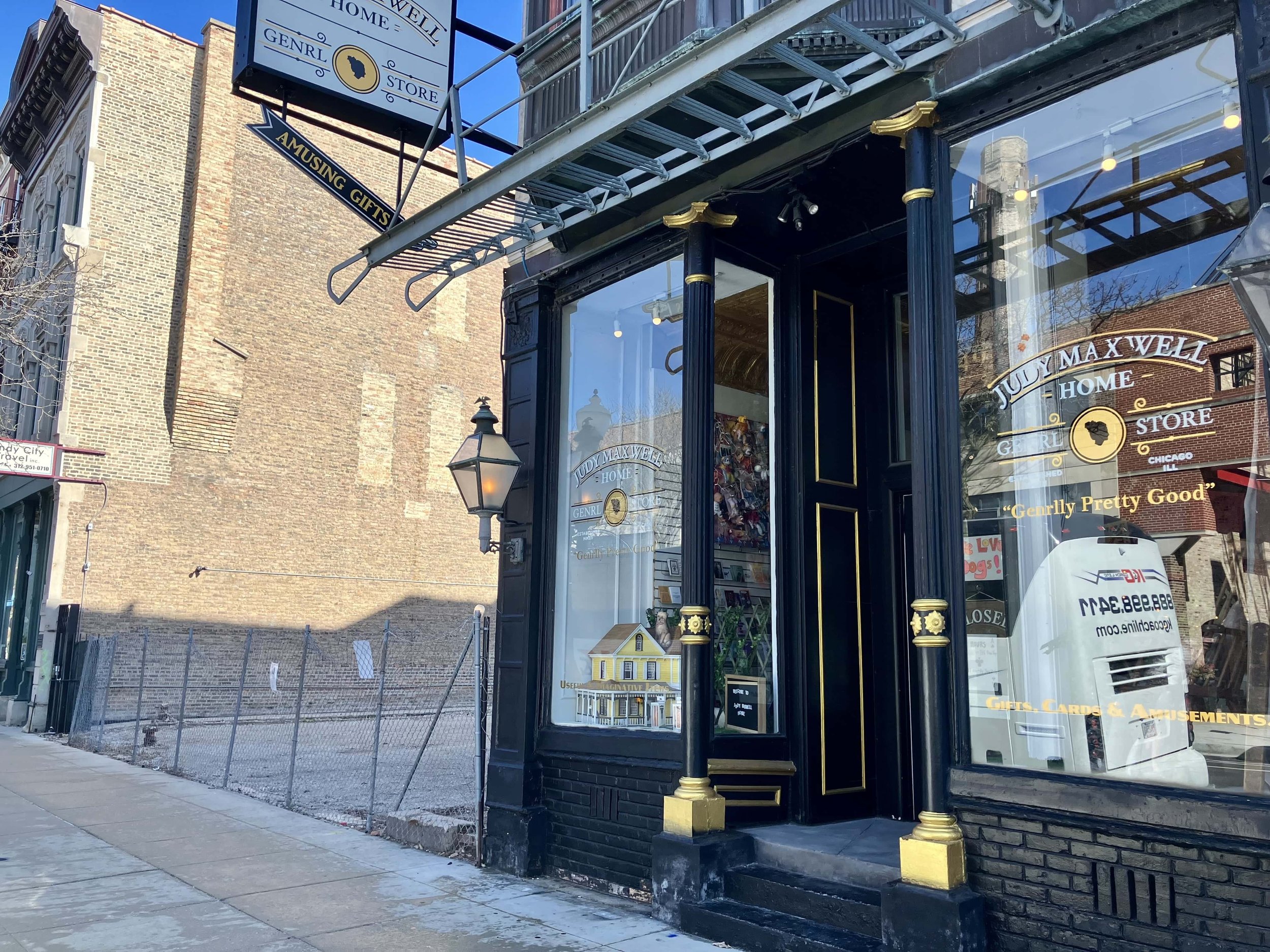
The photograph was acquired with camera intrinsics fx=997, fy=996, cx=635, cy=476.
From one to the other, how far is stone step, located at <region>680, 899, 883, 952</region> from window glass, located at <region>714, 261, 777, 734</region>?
3.91 feet

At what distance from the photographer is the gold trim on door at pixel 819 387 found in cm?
707

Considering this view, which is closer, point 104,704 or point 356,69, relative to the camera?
point 356,69

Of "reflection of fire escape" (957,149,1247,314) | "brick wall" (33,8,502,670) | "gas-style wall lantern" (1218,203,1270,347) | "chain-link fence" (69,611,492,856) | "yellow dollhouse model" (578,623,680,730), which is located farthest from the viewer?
"brick wall" (33,8,502,670)

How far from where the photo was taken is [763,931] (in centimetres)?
544

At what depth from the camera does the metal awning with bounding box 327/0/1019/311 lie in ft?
16.6

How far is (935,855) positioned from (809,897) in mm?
1084

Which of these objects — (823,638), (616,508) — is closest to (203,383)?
(616,508)

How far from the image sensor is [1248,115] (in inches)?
168

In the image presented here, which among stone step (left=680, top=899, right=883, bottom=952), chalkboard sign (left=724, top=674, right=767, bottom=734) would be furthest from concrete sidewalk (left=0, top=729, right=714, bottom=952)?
chalkboard sign (left=724, top=674, right=767, bottom=734)

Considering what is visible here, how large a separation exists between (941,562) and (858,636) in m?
2.06

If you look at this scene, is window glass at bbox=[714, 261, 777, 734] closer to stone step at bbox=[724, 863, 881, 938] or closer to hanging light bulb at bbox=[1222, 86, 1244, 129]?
stone step at bbox=[724, 863, 881, 938]

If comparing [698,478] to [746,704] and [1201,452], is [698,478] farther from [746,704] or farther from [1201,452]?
[1201,452]

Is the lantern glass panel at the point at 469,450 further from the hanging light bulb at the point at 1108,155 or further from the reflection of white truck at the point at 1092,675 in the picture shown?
the hanging light bulb at the point at 1108,155

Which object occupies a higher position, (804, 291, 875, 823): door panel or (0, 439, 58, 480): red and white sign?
(0, 439, 58, 480): red and white sign
